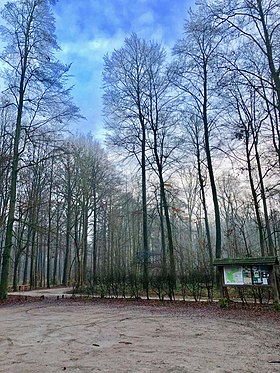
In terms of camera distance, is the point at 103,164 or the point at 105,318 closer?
the point at 105,318

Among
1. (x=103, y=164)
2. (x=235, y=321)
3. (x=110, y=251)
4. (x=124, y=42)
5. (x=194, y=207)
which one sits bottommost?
(x=235, y=321)

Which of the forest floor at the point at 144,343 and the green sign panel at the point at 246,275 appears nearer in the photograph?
the forest floor at the point at 144,343

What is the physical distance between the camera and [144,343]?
527 cm

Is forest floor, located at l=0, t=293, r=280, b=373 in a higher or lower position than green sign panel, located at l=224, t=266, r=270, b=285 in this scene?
lower

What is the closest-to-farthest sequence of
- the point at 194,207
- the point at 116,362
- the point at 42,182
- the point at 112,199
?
the point at 116,362 → the point at 42,182 → the point at 112,199 → the point at 194,207

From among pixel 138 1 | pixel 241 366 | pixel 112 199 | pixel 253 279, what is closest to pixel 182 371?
pixel 241 366

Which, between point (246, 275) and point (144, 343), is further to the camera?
point (246, 275)

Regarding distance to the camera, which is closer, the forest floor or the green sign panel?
the forest floor

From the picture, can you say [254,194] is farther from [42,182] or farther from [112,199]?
[42,182]

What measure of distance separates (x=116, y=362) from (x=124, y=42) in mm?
18937

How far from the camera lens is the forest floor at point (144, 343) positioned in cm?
391

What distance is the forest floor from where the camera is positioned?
3915 mm

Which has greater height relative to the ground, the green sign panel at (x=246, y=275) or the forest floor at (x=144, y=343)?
the green sign panel at (x=246, y=275)

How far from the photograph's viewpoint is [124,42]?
63.1 ft
